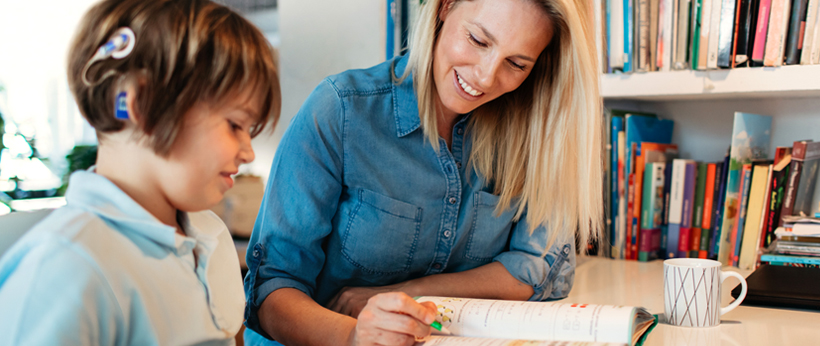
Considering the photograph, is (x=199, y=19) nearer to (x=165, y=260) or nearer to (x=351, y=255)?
(x=165, y=260)

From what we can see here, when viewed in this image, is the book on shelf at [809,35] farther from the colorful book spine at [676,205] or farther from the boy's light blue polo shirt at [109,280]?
the boy's light blue polo shirt at [109,280]

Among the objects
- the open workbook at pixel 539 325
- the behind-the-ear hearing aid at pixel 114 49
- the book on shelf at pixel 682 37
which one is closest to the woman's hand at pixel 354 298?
the open workbook at pixel 539 325

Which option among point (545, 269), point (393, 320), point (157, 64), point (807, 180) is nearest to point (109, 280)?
point (157, 64)

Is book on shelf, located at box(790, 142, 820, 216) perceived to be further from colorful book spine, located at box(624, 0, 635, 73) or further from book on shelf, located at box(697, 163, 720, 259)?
colorful book spine, located at box(624, 0, 635, 73)

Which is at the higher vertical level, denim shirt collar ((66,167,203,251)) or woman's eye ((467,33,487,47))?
woman's eye ((467,33,487,47))

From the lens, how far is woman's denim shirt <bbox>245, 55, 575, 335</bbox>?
887 millimetres

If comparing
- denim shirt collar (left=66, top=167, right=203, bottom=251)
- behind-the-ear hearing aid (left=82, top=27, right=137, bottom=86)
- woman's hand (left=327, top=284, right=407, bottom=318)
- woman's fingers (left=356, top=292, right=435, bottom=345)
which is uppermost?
behind-the-ear hearing aid (left=82, top=27, right=137, bottom=86)

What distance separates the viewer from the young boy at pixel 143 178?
430 mm

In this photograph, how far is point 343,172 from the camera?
946 millimetres

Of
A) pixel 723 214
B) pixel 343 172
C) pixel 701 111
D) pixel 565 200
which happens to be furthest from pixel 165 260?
pixel 701 111

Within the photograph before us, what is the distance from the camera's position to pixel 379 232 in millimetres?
954

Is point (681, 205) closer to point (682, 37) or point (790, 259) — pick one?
point (790, 259)

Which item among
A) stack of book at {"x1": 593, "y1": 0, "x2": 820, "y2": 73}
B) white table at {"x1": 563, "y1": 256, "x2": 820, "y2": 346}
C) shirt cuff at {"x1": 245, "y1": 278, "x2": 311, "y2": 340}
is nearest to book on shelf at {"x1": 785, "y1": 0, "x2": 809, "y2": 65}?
stack of book at {"x1": 593, "y1": 0, "x2": 820, "y2": 73}

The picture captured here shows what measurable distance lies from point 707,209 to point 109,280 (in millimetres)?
1375
